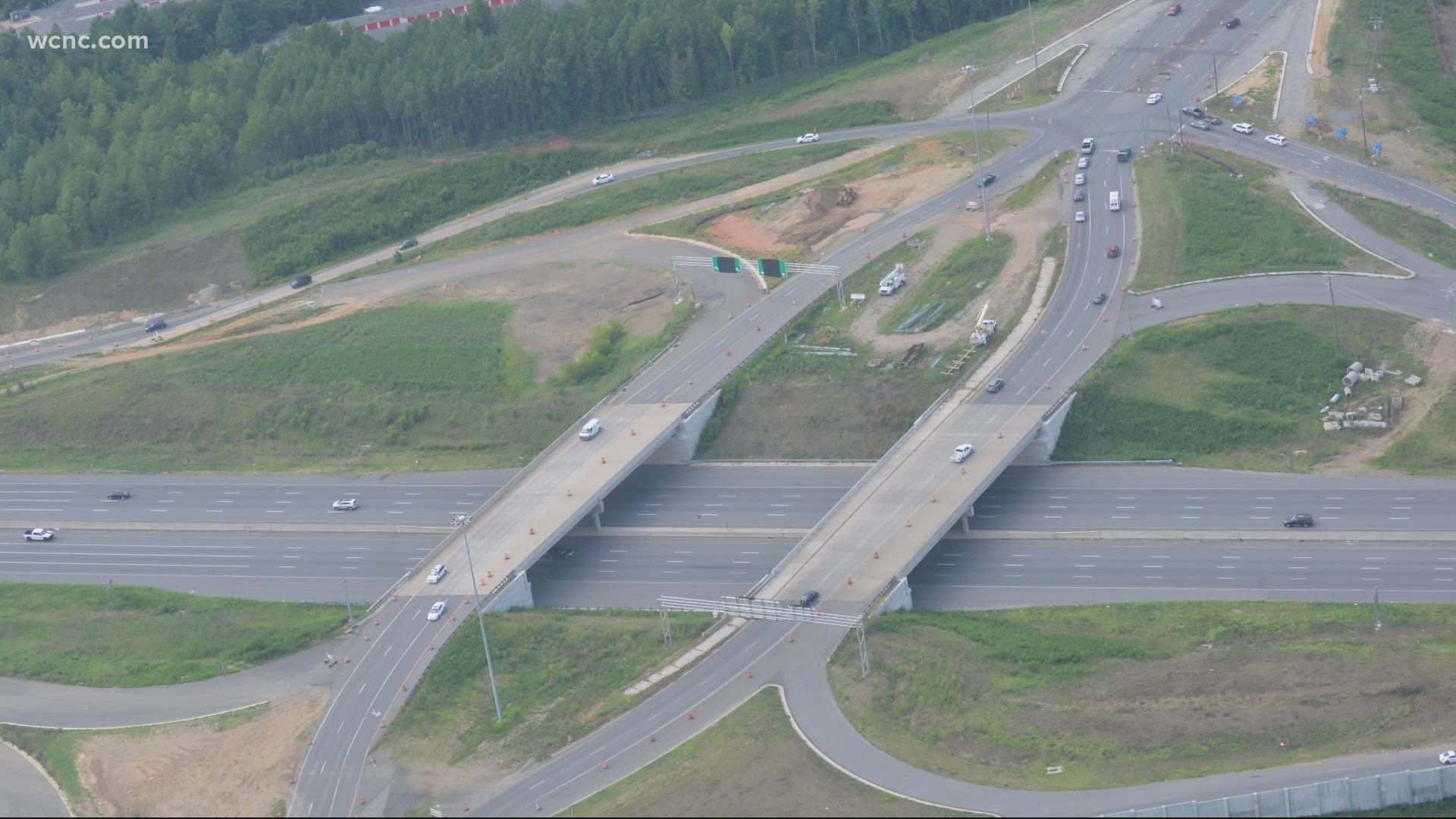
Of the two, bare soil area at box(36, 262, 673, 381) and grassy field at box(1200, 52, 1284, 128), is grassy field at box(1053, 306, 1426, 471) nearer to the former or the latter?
grassy field at box(1200, 52, 1284, 128)

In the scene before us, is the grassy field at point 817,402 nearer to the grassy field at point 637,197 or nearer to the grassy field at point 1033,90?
the grassy field at point 637,197

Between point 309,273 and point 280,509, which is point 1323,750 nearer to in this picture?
point 280,509

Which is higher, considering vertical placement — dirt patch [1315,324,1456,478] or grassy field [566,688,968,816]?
dirt patch [1315,324,1456,478]

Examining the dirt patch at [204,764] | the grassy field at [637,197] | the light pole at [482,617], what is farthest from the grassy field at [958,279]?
the dirt patch at [204,764]

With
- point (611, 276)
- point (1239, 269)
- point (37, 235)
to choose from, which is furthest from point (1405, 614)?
point (37, 235)

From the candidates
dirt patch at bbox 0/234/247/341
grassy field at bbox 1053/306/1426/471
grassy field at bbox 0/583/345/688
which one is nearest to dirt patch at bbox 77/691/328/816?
grassy field at bbox 0/583/345/688
